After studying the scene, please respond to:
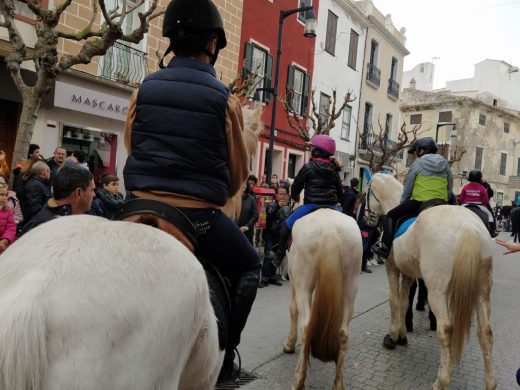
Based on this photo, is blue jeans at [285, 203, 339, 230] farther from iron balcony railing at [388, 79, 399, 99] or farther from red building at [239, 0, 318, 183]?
iron balcony railing at [388, 79, 399, 99]

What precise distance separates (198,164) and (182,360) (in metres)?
0.93

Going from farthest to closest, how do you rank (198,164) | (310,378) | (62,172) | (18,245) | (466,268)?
(310,378)
(466,268)
(62,172)
(198,164)
(18,245)

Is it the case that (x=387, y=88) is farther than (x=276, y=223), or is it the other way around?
(x=387, y=88)

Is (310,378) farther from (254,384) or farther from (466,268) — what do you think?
(466,268)

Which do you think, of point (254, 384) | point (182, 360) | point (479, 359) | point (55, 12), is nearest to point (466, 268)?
point (479, 359)

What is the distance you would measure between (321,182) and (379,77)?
24.3m

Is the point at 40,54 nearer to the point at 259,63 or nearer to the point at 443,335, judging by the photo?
the point at 443,335

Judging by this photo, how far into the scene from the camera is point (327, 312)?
158 inches

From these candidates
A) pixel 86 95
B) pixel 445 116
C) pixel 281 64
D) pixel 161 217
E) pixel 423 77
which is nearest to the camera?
pixel 161 217

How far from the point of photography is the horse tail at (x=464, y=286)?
163 inches

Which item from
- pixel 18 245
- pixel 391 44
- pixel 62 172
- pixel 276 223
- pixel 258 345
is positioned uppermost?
pixel 391 44

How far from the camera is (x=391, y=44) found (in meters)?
28.2

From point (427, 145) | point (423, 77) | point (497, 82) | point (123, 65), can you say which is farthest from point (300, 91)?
point (497, 82)

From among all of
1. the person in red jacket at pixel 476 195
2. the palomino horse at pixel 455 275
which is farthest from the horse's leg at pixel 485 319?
the person in red jacket at pixel 476 195
